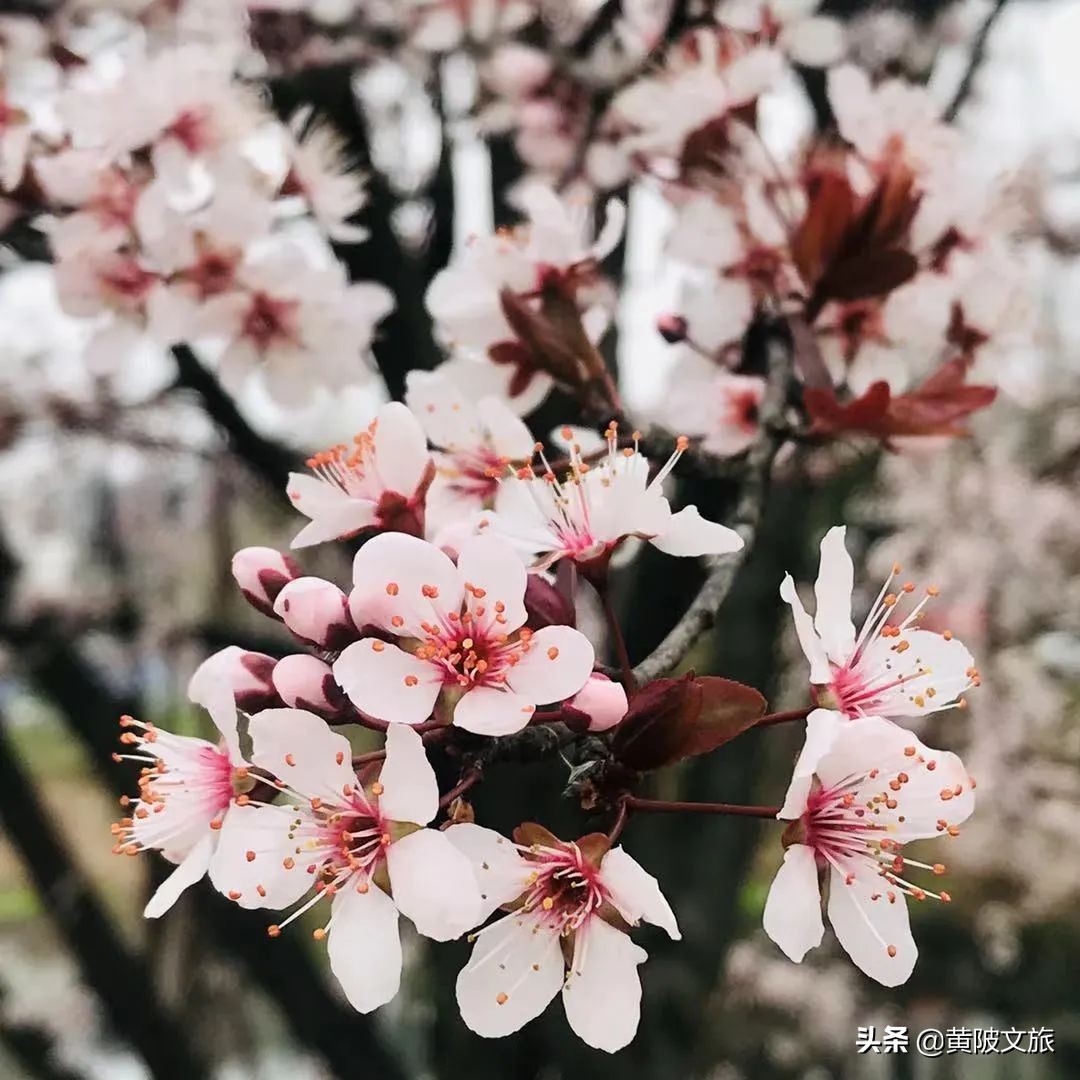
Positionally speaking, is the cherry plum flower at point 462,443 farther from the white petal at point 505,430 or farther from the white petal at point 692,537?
the white petal at point 692,537

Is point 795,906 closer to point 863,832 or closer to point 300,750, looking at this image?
point 863,832

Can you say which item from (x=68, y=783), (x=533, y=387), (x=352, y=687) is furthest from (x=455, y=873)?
(x=68, y=783)

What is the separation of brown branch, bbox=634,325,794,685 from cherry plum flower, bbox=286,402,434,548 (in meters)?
0.13

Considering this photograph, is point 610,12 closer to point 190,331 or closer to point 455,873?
point 190,331

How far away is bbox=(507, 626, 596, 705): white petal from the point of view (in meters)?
0.41

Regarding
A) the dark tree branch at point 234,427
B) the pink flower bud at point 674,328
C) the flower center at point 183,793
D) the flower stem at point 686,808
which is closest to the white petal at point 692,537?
the flower stem at point 686,808

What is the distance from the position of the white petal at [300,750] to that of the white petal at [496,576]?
0.07m

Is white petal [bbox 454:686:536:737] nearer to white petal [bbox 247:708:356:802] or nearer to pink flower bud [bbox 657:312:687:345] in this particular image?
white petal [bbox 247:708:356:802]

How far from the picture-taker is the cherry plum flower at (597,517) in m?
0.46

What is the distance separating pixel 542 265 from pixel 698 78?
0.27 m

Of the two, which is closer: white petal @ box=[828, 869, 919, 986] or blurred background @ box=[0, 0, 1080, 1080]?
white petal @ box=[828, 869, 919, 986]

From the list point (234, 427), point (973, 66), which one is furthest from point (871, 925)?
point (973, 66)

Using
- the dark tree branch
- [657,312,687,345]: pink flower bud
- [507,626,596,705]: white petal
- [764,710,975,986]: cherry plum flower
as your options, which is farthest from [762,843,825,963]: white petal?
the dark tree branch

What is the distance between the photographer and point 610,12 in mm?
1210
